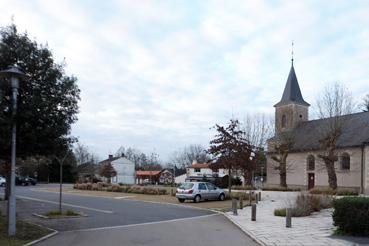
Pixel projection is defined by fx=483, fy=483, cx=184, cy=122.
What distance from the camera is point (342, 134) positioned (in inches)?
2254

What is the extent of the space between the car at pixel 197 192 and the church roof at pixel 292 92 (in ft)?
128

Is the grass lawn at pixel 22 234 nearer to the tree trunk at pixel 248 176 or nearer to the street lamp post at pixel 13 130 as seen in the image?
the street lamp post at pixel 13 130

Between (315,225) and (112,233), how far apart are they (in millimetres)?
7758

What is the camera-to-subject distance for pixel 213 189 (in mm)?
36812

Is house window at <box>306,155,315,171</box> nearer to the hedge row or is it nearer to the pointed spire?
the pointed spire

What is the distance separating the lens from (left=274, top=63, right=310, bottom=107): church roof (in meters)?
72.8

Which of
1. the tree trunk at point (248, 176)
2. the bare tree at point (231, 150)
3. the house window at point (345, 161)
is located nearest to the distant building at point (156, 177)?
the house window at point (345, 161)

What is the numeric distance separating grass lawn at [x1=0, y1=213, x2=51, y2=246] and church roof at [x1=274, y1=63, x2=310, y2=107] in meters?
60.0

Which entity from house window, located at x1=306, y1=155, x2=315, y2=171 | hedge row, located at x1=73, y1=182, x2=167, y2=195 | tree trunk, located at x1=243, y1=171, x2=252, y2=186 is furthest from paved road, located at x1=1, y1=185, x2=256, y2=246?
house window, located at x1=306, y1=155, x2=315, y2=171

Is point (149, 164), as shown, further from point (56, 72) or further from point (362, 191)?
point (56, 72)

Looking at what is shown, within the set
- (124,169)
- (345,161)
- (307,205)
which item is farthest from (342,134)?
(124,169)

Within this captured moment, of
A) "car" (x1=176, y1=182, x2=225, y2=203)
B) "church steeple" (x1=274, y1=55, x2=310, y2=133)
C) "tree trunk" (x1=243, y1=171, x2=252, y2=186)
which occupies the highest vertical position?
"church steeple" (x1=274, y1=55, x2=310, y2=133)

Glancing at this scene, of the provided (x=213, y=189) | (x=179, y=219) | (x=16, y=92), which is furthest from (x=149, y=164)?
(x=16, y=92)

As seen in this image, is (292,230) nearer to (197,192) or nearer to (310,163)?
(197,192)
